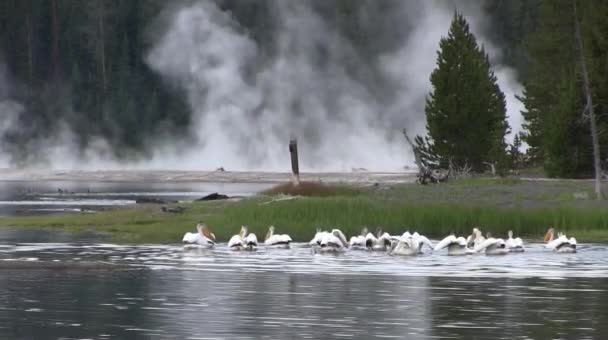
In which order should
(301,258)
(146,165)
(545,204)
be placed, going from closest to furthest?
1. (301,258)
2. (545,204)
3. (146,165)

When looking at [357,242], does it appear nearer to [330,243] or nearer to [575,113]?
[330,243]

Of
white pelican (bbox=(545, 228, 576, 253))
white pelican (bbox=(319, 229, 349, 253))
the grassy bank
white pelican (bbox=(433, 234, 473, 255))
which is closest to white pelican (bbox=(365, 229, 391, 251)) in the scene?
white pelican (bbox=(319, 229, 349, 253))

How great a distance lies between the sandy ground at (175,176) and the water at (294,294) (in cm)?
5276

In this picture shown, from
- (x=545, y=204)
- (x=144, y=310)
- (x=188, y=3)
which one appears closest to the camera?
(x=144, y=310)

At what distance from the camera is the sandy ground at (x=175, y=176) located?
9850 cm

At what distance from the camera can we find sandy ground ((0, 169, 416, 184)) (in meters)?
98.5

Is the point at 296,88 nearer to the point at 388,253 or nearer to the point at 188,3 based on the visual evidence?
the point at 188,3

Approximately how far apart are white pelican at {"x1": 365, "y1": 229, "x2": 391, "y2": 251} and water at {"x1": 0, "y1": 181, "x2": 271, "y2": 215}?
21.2 metres

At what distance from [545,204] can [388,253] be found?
46.6ft

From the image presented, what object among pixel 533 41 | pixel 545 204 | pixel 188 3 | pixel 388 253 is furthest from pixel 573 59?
pixel 188 3

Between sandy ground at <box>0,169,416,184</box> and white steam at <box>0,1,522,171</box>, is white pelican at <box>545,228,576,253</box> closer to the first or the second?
sandy ground at <box>0,169,416,184</box>

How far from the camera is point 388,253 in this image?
41.8 meters

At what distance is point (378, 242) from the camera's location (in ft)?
141

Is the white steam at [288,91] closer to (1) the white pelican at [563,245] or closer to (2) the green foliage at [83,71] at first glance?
(2) the green foliage at [83,71]
